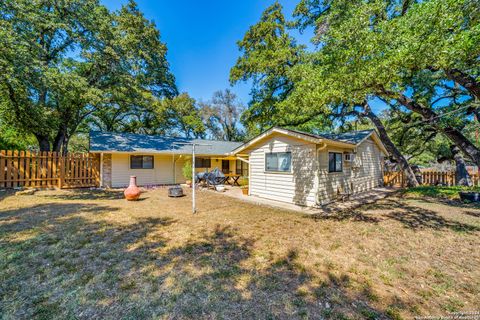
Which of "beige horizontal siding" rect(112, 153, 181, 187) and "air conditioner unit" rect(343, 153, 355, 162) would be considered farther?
"beige horizontal siding" rect(112, 153, 181, 187)

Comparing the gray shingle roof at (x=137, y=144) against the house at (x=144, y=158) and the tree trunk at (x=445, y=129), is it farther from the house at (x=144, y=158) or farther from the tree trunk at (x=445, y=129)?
the tree trunk at (x=445, y=129)

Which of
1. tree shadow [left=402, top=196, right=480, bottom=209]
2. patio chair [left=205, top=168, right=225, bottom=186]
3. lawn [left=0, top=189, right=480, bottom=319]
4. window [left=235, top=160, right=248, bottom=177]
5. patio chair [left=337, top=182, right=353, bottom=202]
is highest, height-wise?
window [left=235, top=160, right=248, bottom=177]

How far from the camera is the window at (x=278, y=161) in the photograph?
27.3ft

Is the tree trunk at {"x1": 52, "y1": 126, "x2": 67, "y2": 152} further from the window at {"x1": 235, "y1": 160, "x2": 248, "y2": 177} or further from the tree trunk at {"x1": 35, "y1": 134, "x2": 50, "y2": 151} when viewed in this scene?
the window at {"x1": 235, "y1": 160, "x2": 248, "y2": 177}

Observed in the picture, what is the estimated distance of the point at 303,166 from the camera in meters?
7.75

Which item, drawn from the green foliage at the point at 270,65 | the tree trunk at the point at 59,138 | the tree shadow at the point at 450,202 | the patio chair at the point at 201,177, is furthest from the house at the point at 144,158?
the tree shadow at the point at 450,202

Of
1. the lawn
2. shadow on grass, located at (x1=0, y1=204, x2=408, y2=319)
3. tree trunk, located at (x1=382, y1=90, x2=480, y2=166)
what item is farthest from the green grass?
shadow on grass, located at (x1=0, y1=204, x2=408, y2=319)

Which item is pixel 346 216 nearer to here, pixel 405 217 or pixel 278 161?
pixel 405 217

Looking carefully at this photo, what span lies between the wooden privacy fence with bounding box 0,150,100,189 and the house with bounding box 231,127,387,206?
30.1 feet

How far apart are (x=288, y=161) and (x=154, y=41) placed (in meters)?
15.4

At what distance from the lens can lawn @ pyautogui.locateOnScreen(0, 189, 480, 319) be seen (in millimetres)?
2416

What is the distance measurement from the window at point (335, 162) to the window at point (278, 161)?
169 cm

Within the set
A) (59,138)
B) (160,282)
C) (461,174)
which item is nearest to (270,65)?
(160,282)

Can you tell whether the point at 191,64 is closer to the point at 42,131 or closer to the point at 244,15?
the point at 244,15
